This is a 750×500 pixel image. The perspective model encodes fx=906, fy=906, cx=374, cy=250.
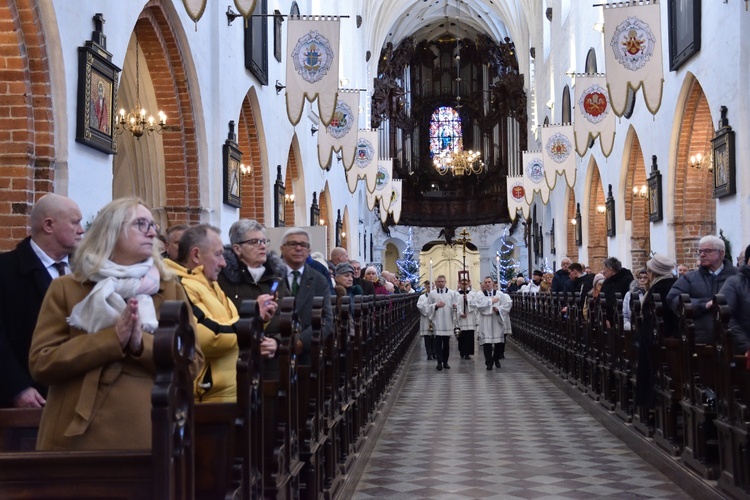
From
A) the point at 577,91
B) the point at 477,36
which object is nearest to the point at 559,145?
the point at 577,91

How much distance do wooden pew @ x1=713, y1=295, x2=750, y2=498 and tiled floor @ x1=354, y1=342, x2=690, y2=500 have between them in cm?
73

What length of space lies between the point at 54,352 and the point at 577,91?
15.7 m

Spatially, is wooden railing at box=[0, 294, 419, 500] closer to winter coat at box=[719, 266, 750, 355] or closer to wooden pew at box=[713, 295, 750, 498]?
wooden pew at box=[713, 295, 750, 498]

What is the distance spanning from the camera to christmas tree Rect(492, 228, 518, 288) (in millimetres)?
38506

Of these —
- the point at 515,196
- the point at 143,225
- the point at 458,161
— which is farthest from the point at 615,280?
the point at 458,161

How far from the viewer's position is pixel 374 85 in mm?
40438

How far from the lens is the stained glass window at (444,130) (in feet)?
144

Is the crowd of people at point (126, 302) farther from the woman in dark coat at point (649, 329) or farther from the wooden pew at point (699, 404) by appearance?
the wooden pew at point (699, 404)

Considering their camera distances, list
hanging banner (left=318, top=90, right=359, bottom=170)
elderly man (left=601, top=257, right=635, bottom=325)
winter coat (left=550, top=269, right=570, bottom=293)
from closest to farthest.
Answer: elderly man (left=601, top=257, right=635, bottom=325) < winter coat (left=550, top=269, right=570, bottom=293) < hanging banner (left=318, top=90, right=359, bottom=170)

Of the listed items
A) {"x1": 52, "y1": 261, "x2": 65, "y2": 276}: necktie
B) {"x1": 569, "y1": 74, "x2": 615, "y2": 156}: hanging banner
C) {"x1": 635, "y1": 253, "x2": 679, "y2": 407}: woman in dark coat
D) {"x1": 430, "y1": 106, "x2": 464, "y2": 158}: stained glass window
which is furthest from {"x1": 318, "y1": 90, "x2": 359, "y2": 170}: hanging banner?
{"x1": 430, "y1": 106, "x2": 464, "y2": 158}: stained glass window

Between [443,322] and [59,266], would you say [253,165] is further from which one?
[59,266]

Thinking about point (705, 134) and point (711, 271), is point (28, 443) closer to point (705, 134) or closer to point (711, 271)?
point (711, 271)

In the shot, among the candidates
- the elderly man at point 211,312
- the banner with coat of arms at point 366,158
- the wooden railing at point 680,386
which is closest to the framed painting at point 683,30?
the wooden railing at point 680,386

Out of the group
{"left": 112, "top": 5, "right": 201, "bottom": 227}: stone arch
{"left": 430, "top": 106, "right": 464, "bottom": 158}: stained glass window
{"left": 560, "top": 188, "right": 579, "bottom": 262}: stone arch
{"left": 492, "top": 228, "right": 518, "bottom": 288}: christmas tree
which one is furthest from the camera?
{"left": 430, "top": 106, "right": 464, "bottom": 158}: stained glass window
